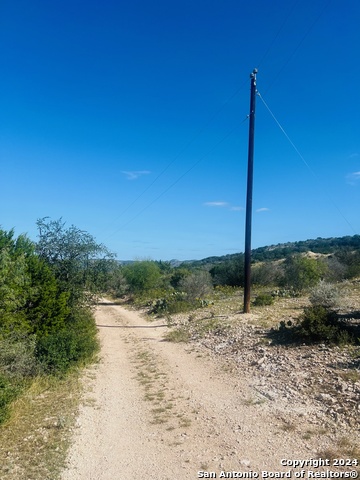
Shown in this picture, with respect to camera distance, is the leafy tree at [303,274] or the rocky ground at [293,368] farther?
the leafy tree at [303,274]

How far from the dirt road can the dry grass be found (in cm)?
26

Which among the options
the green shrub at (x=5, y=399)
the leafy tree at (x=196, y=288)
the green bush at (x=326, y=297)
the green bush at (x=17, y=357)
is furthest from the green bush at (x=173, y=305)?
the green shrub at (x=5, y=399)

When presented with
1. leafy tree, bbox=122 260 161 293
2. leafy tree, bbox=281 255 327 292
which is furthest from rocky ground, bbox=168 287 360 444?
leafy tree, bbox=122 260 161 293

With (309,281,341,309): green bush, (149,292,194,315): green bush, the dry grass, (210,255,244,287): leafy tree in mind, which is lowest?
the dry grass

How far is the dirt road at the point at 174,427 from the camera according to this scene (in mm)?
4742

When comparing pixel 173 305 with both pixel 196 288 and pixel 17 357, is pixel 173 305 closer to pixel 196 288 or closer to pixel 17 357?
pixel 196 288

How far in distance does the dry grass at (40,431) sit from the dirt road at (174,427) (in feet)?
0.84

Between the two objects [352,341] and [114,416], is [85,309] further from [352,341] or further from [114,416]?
[352,341]

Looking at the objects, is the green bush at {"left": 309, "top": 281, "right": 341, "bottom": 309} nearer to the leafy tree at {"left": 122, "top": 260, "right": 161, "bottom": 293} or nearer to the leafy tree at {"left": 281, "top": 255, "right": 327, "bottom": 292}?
the leafy tree at {"left": 281, "top": 255, "right": 327, "bottom": 292}

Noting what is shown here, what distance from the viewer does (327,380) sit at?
7047mm

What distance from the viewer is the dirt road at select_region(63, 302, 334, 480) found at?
4.74m

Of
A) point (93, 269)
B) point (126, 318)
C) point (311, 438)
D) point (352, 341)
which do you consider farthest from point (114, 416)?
point (126, 318)

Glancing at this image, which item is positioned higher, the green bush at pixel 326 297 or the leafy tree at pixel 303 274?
the leafy tree at pixel 303 274

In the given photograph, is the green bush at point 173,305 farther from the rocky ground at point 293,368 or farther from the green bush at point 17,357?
the green bush at point 17,357
